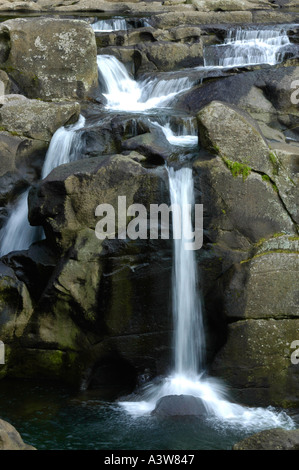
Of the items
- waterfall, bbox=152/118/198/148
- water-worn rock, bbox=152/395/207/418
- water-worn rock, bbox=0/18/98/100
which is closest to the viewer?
water-worn rock, bbox=152/395/207/418

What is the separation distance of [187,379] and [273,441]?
10.5 feet

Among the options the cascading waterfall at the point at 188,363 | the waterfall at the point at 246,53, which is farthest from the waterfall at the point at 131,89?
the cascading waterfall at the point at 188,363

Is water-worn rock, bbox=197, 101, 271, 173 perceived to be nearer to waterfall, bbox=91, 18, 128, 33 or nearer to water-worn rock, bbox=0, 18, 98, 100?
water-worn rock, bbox=0, 18, 98, 100

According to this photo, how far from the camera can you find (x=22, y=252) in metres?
9.49

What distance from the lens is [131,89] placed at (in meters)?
14.0

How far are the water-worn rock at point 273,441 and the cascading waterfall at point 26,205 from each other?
17.6 feet

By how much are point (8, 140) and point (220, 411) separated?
229 inches

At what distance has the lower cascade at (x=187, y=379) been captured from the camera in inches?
311

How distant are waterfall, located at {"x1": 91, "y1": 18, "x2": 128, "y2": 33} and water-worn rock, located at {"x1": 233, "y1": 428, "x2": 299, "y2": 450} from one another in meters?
14.2

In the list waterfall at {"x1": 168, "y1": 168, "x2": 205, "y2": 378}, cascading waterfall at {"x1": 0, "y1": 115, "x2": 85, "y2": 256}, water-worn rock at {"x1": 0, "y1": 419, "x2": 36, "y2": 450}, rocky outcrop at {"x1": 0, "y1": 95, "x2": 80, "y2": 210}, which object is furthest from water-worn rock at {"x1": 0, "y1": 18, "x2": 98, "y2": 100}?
water-worn rock at {"x1": 0, "y1": 419, "x2": 36, "y2": 450}

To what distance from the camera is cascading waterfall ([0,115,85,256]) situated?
1004cm

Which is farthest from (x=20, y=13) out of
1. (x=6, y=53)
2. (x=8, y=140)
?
(x=8, y=140)

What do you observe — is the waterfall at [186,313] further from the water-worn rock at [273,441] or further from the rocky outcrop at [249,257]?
the water-worn rock at [273,441]

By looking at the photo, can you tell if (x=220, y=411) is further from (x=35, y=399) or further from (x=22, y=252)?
(x=22, y=252)
